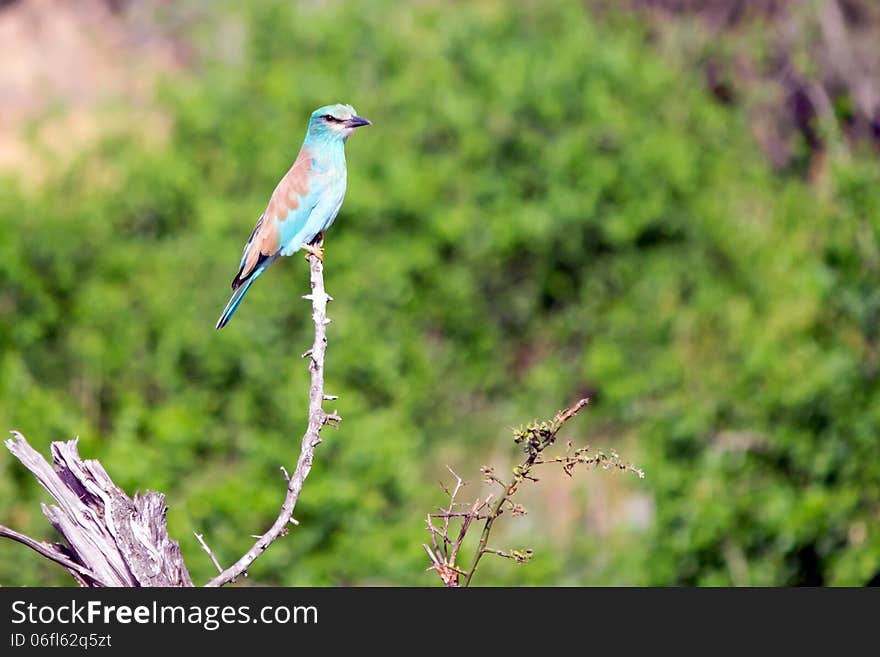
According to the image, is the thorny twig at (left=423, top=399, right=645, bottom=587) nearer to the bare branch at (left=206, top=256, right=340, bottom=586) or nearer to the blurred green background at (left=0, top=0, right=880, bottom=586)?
the bare branch at (left=206, top=256, right=340, bottom=586)

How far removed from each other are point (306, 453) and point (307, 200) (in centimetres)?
173

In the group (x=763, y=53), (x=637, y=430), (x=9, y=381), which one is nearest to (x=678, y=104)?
(x=763, y=53)

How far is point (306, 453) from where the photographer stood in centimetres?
401

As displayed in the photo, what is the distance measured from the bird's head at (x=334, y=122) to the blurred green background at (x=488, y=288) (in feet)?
23.8

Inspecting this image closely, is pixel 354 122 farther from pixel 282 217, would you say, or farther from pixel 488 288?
pixel 488 288

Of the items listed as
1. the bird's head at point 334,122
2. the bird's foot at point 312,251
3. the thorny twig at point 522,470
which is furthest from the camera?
the bird's head at point 334,122

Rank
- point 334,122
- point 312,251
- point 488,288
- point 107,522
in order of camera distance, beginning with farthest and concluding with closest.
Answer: point 488,288
point 334,122
point 312,251
point 107,522

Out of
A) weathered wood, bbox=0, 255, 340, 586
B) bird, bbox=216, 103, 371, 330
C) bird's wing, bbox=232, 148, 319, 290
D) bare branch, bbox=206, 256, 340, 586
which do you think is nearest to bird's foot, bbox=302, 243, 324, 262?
bird, bbox=216, 103, 371, 330

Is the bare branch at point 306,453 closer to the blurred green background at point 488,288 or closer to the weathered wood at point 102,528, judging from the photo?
the weathered wood at point 102,528

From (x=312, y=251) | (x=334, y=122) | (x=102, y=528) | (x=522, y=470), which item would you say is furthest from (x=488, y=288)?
(x=522, y=470)

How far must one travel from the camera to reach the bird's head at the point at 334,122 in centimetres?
559

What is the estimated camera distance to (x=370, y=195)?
1805 cm

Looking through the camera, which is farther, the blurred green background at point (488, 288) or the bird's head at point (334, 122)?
the blurred green background at point (488, 288)

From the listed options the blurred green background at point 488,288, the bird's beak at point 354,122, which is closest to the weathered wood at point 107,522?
the bird's beak at point 354,122
